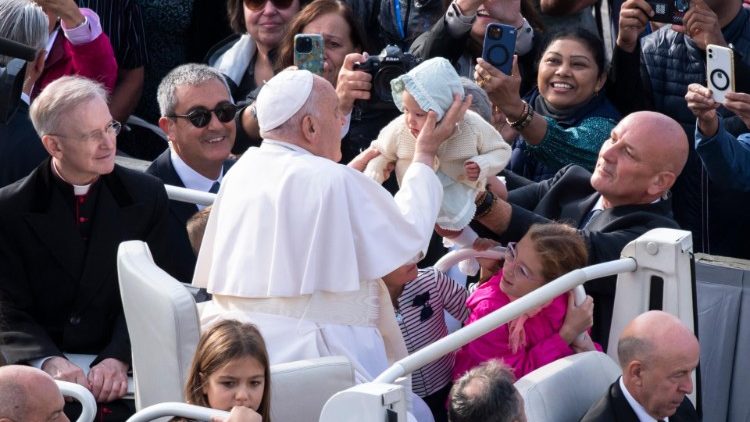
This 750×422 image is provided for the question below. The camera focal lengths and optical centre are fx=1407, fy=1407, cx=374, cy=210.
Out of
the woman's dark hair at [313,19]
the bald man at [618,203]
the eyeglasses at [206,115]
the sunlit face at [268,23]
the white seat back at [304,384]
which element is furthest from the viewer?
the sunlit face at [268,23]

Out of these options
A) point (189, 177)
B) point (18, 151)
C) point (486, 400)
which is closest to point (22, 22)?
point (18, 151)

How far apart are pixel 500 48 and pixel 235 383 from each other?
106 inches

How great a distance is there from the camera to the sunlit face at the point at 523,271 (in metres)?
5.08

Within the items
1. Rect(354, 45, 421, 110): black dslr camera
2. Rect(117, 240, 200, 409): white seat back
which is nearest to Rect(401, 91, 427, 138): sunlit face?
Rect(354, 45, 421, 110): black dslr camera

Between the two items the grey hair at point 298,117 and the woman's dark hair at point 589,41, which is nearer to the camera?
the grey hair at point 298,117

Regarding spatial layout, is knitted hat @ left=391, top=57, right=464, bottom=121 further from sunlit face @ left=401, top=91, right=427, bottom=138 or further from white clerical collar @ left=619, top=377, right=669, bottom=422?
white clerical collar @ left=619, top=377, right=669, bottom=422

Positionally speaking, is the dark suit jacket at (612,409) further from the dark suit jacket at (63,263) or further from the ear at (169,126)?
the ear at (169,126)

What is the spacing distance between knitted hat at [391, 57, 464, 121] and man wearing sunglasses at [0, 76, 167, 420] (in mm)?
1148

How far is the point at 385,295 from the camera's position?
190 inches

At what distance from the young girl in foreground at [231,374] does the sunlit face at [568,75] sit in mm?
2844

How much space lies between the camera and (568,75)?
659 centimetres

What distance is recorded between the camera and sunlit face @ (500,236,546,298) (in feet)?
16.7

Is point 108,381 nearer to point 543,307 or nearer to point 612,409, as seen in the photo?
point 543,307

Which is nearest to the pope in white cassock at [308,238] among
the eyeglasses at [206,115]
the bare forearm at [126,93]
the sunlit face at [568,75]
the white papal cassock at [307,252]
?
the white papal cassock at [307,252]
